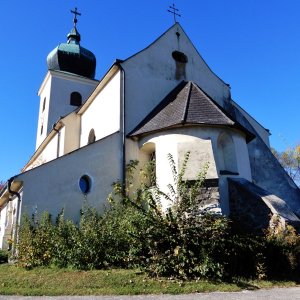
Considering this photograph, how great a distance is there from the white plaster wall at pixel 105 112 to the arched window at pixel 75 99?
7.39m

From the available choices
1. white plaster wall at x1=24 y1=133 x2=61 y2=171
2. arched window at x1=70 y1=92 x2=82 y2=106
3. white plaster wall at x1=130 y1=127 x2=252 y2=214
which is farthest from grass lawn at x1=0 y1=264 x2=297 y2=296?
arched window at x1=70 y1=92 x2=82 y2=106

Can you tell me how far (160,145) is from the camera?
12.8 meters

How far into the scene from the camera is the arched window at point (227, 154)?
12859mm

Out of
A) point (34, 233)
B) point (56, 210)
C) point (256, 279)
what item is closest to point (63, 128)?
point (56, 210)

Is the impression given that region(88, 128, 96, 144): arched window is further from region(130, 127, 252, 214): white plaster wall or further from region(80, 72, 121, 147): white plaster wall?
region(130, 127, 252, 214): white plaster wall

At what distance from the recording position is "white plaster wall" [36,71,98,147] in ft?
80.5

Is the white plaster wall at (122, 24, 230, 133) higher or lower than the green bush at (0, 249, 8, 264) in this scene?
higher

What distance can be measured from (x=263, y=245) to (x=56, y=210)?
6.89m

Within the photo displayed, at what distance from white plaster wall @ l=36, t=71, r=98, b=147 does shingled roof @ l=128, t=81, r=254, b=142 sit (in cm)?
1161

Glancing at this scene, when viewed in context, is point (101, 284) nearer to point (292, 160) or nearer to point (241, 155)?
point (241, 155)

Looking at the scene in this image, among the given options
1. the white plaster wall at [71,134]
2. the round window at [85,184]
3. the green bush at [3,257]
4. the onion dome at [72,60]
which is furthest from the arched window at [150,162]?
the onion dome at [72,60]

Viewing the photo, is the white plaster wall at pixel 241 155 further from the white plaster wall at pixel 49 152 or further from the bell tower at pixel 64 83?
the bell tower at pixel 64 83

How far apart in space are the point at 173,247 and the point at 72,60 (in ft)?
67.6

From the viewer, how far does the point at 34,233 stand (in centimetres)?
1059
